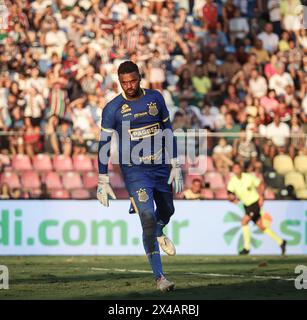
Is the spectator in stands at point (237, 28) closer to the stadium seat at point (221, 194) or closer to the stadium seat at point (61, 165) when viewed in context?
the stadium seat at point (221, 194)

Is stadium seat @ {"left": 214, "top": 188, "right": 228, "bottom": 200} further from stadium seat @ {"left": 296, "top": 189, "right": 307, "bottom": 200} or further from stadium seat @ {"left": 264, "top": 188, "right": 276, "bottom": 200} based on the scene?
stadium seat @ {"left": 296, "top": 189, "right": 307, "bottom": 200}

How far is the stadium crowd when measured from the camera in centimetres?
2339

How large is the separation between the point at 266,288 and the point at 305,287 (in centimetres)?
58

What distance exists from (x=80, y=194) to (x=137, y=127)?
8.16 meters

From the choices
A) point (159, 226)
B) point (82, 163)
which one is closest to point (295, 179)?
point (82, 163)

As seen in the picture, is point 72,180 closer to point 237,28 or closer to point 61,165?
point 61,165

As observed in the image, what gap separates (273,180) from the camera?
21078 millimetres

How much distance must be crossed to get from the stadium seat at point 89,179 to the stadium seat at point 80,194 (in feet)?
0.40

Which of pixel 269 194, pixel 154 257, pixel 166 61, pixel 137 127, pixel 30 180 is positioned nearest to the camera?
pixel 154 257

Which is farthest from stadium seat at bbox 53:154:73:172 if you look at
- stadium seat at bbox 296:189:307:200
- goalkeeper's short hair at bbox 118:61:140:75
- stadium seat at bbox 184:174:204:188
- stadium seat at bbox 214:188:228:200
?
goalkeeper's short hair at bbox 118:61:140:75

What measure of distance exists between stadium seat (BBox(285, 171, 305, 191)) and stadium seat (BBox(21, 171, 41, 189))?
521 centimetres

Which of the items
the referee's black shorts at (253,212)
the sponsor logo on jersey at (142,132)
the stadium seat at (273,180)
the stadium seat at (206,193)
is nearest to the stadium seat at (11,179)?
the stadium seat at (206,193)

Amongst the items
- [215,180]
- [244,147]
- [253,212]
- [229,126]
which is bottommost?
[253,212]

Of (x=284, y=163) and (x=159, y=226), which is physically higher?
(x=284, y=163)
